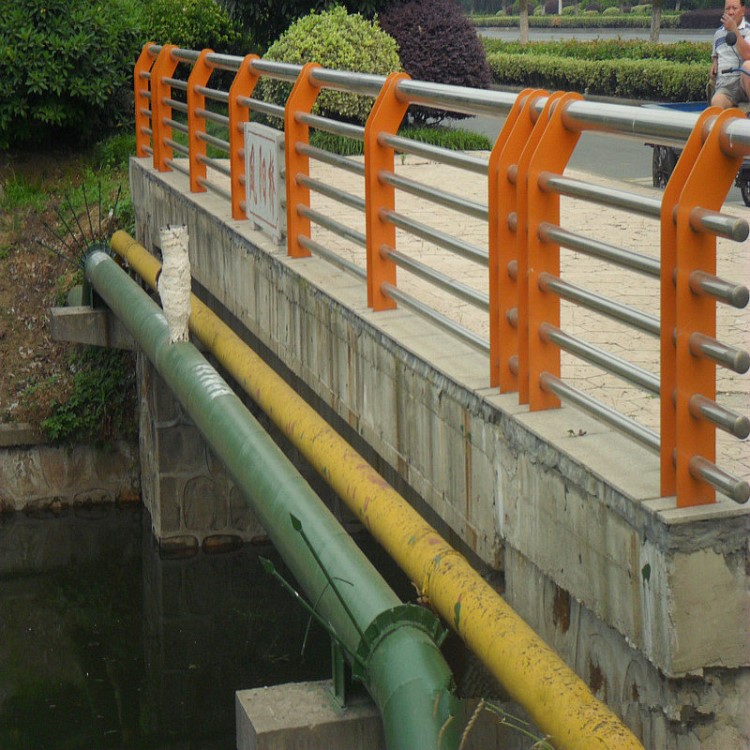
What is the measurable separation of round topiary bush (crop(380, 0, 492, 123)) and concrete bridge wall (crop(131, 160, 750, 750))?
966 centimetres

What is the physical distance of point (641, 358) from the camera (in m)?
4.86

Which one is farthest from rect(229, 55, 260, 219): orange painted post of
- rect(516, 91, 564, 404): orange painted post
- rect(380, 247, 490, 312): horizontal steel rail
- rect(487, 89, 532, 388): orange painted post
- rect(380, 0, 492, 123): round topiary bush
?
rect(380, 0, 492, 123): round topiary bush

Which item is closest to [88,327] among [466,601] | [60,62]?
[60,62]

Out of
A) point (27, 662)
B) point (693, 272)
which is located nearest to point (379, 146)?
point (693, 272)

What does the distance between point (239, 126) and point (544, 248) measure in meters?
4.24

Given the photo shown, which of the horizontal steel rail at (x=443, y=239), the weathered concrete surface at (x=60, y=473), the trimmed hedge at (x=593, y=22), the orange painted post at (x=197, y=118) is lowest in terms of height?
the weathered concrete surface at (x=60, y=473)

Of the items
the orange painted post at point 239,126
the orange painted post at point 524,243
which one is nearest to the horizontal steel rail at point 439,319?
the orange painted post at point 524,243

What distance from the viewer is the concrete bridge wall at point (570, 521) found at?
10.5 ft

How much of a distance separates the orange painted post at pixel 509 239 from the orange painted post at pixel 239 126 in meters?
3.83

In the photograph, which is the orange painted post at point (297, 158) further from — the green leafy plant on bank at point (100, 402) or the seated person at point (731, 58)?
the green leafy plant on bank at point (100, 402)

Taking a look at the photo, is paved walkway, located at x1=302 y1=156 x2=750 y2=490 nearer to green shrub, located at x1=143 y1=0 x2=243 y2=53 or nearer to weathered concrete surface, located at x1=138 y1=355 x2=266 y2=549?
weathered concrete surface, located at x1=138 y1=355 x2=266 y2=549

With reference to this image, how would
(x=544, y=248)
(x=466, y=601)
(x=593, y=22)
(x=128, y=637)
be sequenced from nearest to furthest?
(x=466, y=601) < (x=544, y=248) < (x=128, y=637) < (x=593, y=22)

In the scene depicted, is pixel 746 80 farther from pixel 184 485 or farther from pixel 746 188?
pixel 184 485

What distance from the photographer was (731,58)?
11.9 m
